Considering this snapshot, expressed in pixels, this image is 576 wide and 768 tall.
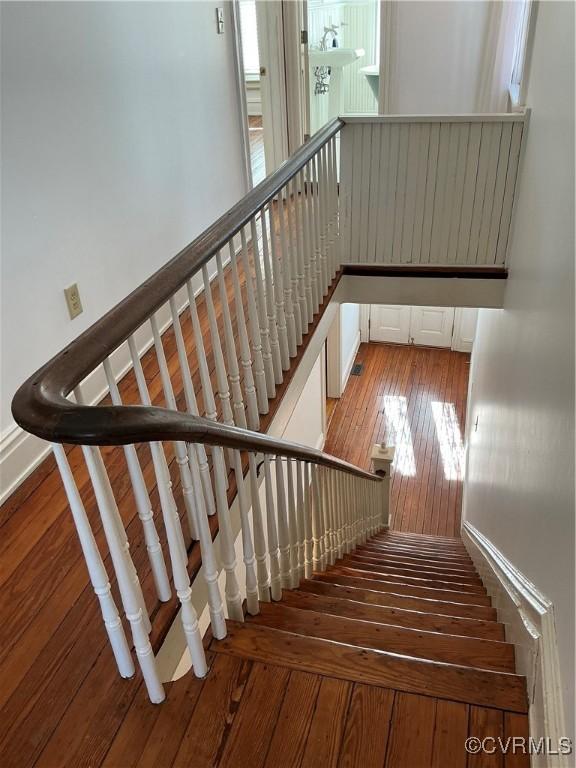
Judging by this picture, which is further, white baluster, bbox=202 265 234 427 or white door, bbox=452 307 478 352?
white door, bbox=452 307 478 352

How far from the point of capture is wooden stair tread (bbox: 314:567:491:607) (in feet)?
8.36

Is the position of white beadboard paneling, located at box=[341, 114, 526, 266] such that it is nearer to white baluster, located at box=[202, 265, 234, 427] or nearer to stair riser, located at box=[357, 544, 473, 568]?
stair riser, located at box=[357, 544, 473, 568]

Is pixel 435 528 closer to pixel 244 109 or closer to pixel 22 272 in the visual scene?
pixel 244 109

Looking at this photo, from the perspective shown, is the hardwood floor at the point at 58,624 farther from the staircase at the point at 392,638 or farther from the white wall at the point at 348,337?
the white wall at the point at 348,337

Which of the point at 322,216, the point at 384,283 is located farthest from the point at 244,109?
the point at 384,283

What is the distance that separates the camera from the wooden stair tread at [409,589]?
8.36 ft

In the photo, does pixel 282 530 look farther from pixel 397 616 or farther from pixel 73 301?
pixel 73 301

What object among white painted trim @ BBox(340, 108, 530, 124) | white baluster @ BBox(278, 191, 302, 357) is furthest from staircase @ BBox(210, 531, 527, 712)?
white painted trim @ BBox(340, 108, 530, 124)

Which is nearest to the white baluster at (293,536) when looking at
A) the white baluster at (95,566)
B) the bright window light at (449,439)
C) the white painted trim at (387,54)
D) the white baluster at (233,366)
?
the white baluster at (233,366)

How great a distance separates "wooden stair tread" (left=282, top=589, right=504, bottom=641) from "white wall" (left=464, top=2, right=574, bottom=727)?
0.25 metres

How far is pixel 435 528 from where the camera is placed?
5258 mm

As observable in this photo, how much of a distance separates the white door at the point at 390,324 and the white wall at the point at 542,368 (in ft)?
14.5

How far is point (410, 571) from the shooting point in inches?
125

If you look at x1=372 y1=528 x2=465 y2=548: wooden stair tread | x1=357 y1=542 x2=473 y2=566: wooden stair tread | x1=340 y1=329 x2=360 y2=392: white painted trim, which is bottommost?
x1=340 y1=329 x2=360 y2=392: white painted trim
